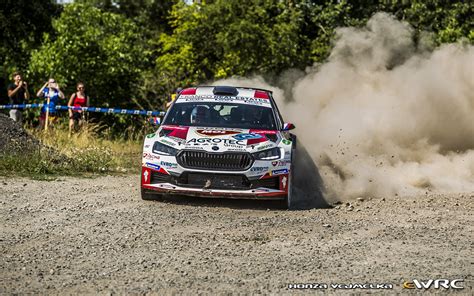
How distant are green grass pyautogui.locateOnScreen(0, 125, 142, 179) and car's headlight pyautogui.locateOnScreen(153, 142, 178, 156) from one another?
3007 mm

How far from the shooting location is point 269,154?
1003cm

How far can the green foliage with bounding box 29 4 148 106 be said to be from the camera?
29.3m

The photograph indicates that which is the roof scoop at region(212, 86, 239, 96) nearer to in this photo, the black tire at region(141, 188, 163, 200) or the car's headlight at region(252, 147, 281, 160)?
the car's headlight at region(252, 147, 281, 160)

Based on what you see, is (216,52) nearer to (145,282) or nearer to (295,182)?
(295,182)

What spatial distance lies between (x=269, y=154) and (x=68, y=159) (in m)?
5.14

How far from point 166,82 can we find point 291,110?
44.7 ft

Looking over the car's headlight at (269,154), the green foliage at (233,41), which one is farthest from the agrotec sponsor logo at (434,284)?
the green foliage at (233,41)

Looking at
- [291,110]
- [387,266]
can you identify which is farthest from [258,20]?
[387,266]

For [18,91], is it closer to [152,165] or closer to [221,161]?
[152,165]

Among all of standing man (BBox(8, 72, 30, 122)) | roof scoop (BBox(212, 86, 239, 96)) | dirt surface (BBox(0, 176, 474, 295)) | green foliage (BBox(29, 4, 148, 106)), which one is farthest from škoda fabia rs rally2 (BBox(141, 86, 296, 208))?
green foliage (BBox(29, 4, 148, 106))

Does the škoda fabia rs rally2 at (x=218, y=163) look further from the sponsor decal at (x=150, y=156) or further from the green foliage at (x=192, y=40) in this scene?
the green foliage at (x=192, y=40)

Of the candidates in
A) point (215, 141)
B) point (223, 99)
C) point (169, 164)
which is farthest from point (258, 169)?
point (223, 99)

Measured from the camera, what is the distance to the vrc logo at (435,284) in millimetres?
6070

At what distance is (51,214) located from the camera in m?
9.00
